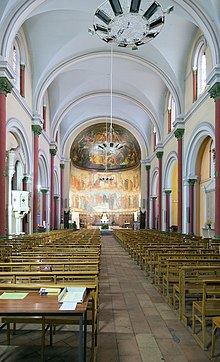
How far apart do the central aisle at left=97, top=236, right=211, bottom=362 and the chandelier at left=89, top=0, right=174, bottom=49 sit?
24.7 feet

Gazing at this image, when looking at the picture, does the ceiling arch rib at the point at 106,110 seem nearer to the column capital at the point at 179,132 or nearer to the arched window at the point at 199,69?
the column capital at the point at 179,132

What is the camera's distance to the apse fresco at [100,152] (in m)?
39.7

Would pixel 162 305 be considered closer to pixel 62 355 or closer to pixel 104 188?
pixel 62 355

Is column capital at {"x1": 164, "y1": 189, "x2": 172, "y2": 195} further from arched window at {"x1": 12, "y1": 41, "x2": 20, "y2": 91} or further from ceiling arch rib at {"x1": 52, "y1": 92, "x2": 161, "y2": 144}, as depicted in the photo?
arched window at {"x1": 12, "y1": 41, "x2": 20, "y2": 91}

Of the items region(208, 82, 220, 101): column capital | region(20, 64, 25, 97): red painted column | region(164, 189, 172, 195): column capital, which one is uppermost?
region(20, 64, 25, 97): red painted column

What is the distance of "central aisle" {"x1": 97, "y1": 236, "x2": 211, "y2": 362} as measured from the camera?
12.9 feet

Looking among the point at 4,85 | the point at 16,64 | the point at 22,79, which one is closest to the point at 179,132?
the point at 22,79

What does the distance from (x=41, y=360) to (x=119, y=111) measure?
33.2m

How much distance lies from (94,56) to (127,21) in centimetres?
1163

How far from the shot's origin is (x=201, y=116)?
18344 mm

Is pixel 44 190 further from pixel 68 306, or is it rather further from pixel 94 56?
pixel 68 306

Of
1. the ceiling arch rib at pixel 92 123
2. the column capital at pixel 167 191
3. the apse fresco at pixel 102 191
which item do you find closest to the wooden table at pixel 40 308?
the column capital at pixel 167 191

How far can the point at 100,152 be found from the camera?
41875 mm

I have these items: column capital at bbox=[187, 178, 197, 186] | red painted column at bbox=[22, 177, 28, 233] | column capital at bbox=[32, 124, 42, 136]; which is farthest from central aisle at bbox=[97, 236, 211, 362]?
column capital at bbox=[32, 124, 42, 136]
